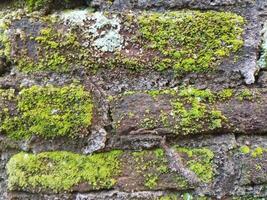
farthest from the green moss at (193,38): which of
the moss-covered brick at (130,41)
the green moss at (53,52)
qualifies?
the green moss at (53,52)

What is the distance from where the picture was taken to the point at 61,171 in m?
1.15

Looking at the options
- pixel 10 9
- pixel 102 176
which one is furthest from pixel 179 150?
pixel 10 9

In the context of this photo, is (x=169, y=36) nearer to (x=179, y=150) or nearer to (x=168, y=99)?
(x=168, y=99)

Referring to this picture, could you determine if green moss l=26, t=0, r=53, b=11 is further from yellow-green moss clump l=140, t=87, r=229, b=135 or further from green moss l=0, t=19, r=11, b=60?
yellow-green moss clump l=140, t=87, r=229, b=135

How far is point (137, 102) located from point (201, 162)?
0.21 m

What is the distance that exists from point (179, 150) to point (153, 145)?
0.06m

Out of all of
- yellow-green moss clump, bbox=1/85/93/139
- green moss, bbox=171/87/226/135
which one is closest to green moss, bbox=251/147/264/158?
green moss, bbox=171/87/226/135

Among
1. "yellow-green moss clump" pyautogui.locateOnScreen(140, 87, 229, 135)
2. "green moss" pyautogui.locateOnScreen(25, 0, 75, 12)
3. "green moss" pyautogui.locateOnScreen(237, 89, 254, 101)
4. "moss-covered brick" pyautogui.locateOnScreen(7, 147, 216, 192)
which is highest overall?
"green moss" pyautogui.locateOnScreen(25, 0, 75, 12)

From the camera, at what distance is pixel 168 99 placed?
115cm

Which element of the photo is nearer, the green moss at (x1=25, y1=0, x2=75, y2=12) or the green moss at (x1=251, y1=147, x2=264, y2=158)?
the green moss at (x1=251, y1=147, x2=264, y2=158)

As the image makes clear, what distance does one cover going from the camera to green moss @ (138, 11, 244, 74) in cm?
115

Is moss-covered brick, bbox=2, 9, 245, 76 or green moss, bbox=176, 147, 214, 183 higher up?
moss-covered brick, bbox=2, 9, 245, 76

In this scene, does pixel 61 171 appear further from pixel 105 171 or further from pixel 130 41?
pixel 130 41

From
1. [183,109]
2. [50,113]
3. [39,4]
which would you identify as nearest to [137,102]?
[183,109]
